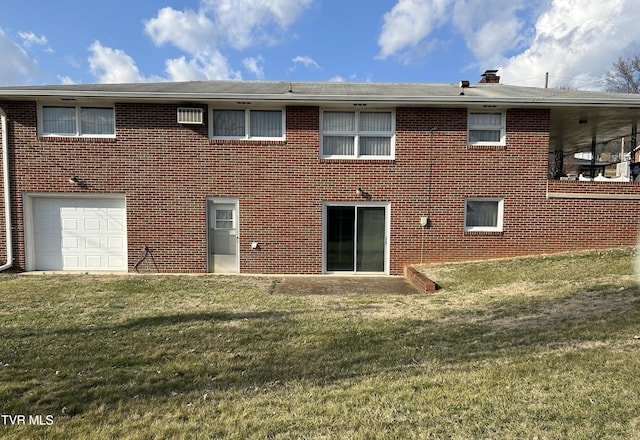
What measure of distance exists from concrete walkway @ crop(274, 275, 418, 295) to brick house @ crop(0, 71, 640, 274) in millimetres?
597

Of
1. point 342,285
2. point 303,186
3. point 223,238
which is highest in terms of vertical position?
point 303,186

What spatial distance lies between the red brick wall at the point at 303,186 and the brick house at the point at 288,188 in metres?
0.03

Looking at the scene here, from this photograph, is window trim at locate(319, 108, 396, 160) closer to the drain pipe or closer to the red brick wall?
the red brick wall

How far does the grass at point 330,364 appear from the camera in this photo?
295cm

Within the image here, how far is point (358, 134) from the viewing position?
10.1m

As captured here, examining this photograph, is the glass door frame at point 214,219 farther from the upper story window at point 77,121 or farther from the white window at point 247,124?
the upper story window at point 77,121

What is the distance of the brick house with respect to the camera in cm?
996

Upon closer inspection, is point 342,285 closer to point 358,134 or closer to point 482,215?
point 358,134

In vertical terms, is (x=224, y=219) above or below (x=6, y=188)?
below

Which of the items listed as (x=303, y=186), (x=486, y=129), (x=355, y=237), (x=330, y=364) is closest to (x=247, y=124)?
(x=303, y=186)

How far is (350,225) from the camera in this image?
10.3 m

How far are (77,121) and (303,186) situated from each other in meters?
5.75

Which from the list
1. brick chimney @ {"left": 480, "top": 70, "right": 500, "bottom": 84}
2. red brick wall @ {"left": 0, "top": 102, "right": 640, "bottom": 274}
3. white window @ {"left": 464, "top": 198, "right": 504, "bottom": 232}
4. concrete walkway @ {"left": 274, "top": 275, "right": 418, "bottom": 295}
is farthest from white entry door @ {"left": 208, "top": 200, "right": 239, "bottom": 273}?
brick chimney @ {"left": 480, "top": 70, "right": 500, "bottom": 84}

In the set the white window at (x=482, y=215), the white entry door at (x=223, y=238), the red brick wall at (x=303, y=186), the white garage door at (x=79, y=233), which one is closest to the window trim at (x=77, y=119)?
the red brick wall at (x=303, y=186)
